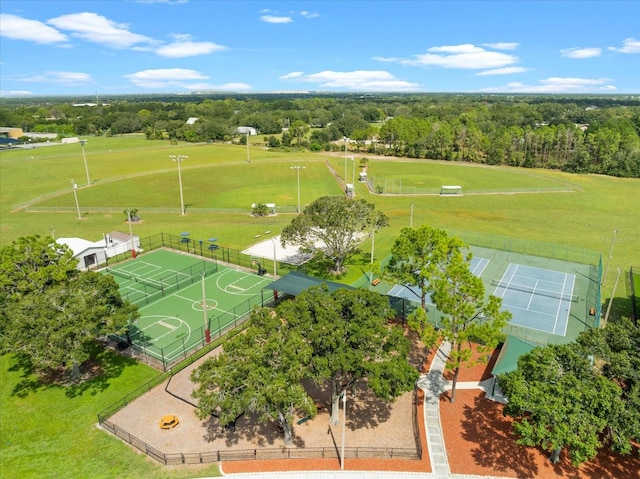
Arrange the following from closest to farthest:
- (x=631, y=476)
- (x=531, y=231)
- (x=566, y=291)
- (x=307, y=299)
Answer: (x=631, y=476) → (x=307, y=299) → (x=566, y=291) → (x=531, y=231)

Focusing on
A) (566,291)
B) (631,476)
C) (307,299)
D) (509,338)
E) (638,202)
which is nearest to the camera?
(631,476)

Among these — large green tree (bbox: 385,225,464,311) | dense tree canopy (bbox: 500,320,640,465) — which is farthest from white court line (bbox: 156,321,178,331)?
dense tree canopy (bbox: 500,320,640,465)

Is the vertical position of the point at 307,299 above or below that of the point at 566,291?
above

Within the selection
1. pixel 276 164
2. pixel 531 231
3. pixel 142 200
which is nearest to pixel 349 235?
pixel 531 231

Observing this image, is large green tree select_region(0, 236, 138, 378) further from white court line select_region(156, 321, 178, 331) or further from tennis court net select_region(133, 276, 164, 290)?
tennis court net select_region(133, 276, 164, 290)

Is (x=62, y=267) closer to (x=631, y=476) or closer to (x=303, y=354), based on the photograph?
(x=303, y=354)

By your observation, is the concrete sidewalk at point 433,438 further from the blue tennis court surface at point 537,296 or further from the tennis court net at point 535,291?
the tennis court net at point 535,291

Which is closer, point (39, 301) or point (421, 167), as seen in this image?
point (39, 301)
